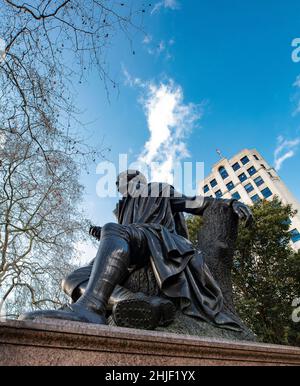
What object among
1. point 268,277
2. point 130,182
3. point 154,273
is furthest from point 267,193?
point 154,273

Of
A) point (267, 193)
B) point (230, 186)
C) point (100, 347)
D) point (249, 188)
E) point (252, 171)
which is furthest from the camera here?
point (230, 186)

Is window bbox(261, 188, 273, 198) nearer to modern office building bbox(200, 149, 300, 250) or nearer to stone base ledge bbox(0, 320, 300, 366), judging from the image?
modern office building bbox(200, 149, 300, 250)

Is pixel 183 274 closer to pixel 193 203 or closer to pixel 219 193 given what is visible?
pixel 193 203

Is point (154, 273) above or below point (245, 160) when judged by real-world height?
below

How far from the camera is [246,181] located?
1671 inches

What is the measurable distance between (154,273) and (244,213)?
120 centimetres

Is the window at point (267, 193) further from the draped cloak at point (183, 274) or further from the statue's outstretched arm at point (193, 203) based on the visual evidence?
the draped cloak at point (183, 274)

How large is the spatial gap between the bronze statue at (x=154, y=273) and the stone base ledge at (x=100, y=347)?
0.38 m

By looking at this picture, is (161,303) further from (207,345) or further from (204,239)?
(204,239)

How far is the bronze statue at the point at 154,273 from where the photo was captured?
6.76ft

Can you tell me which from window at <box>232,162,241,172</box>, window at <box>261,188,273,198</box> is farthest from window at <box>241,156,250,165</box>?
window at <box>261,188,273,198</box>

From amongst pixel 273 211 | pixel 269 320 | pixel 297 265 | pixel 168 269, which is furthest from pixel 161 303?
pixel 273 211

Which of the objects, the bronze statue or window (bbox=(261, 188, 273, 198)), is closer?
the bronze statue

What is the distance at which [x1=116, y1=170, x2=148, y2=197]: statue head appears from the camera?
12.3 ft
